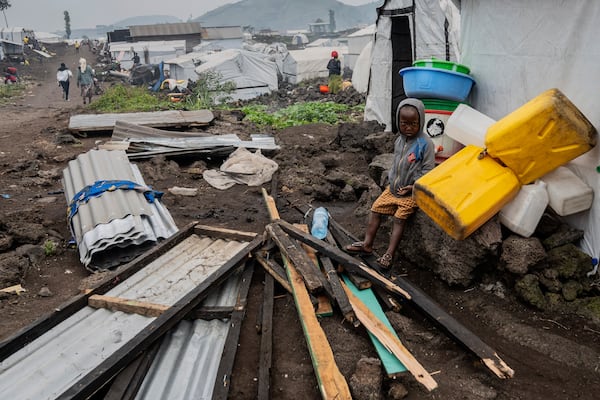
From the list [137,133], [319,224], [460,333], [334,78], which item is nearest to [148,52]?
[334,78]

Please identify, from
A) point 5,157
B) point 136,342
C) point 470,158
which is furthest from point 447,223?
point 5,157

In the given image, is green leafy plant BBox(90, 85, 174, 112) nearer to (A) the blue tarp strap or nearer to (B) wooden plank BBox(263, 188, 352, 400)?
(A) the blue tarp strap

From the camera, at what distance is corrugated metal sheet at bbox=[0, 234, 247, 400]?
275cm

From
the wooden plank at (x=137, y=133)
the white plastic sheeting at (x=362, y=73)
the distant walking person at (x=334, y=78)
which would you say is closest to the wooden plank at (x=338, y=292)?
the wooden plank at (x=137, y=133)

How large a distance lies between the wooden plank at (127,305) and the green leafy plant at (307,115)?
979cm

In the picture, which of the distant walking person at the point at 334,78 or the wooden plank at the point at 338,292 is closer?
the wooden plank at the point at 338,292

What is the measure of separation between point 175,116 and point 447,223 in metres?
9.80

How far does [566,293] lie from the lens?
3584mm

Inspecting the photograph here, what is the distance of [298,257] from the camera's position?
397 centimetres

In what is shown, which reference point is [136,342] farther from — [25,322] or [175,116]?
[175,116]

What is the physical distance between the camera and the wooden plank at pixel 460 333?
2725mm

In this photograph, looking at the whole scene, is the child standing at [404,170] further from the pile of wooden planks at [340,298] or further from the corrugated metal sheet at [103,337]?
the corrugated metal sheet at [103,337]

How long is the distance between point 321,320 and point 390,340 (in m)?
0.67

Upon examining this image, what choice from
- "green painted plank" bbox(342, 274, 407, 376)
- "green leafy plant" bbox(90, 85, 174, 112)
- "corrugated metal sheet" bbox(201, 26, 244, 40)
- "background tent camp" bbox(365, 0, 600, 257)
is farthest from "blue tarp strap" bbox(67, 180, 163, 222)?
"corrugated metal sheet" bbox(201, 26, 244, 40)
